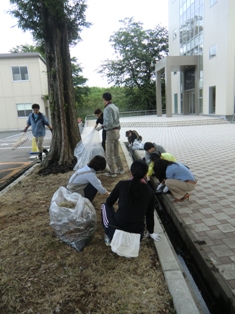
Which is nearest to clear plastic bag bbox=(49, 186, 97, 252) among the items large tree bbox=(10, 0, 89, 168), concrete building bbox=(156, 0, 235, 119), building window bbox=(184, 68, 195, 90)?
large tree bbox=(10, 0, 89, 168)

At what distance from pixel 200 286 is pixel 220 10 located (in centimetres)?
1858

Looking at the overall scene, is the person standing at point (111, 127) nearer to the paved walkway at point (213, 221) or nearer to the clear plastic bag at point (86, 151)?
the clear plastic bag at point (86, 151)

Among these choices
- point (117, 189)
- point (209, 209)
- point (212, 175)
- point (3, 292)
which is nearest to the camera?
point (3, 292)

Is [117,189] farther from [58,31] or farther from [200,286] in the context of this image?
[58,31]

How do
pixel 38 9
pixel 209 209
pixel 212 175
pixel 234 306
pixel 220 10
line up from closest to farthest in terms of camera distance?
pixel 234 306
pixel 209 209
pixel 212 175
pixel 38 9
pixel 220 10

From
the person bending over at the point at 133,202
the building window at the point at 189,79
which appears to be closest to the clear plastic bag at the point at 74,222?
the person bending over at the point at 133,202

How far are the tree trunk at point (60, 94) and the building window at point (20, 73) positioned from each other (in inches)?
747

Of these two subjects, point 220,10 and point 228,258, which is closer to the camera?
point 228,258

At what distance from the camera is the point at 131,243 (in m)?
2.47

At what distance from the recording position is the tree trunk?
5.62 metres

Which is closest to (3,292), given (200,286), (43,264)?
(43,264)

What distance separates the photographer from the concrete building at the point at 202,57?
1598 cm

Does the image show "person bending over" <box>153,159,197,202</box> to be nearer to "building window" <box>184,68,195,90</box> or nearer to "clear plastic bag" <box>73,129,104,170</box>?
"clear plastic bag" <box>73,129,104,170</box>

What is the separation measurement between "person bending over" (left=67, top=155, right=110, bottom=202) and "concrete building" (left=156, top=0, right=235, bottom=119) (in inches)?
612
